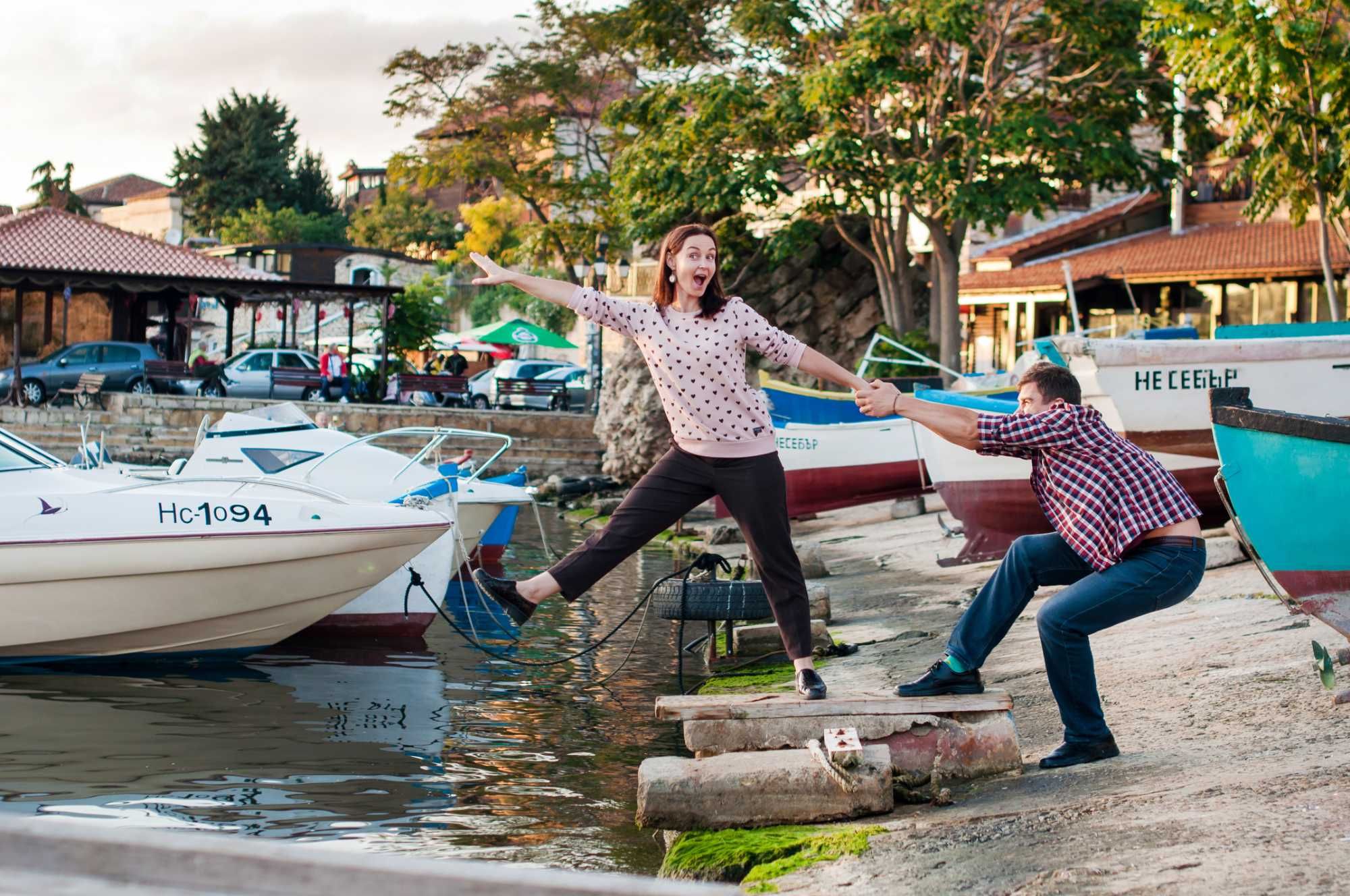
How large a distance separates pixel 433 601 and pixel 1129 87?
1791 cm

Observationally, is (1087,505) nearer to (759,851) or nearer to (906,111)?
(759,851)

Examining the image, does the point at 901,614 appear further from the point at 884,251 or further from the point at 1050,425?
the point at 884,251

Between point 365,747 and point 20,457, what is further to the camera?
point 20,457

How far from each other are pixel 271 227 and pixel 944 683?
68389mm

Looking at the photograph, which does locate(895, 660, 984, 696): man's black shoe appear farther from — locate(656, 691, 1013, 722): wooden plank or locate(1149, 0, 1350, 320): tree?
locate(1149, 0, 1350, 320): tree

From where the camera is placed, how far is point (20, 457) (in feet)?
35.4

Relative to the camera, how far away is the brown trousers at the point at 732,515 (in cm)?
622

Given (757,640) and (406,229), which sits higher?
(406,229)

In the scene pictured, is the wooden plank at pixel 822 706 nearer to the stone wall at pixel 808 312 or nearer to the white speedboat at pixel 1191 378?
the white speedboat at pixel 1191 378

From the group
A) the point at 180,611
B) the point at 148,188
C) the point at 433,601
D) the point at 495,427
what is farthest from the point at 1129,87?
the point at 148,188

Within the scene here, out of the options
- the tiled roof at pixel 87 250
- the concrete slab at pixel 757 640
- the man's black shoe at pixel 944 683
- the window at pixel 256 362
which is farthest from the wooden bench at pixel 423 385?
the man's black shoe at pixel 944 683

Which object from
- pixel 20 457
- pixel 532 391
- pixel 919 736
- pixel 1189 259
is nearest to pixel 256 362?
pixel 532 391

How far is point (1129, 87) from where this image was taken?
25.2 meters

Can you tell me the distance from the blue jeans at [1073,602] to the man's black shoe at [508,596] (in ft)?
6.28
